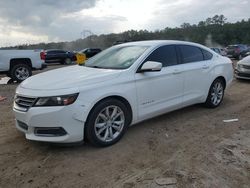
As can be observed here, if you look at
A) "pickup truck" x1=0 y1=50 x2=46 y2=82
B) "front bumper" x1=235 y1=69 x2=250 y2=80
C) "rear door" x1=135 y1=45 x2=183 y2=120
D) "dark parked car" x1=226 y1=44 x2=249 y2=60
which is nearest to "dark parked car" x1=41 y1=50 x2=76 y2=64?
"pickup truck" x1=0 y1=50 x2=46 y2=82

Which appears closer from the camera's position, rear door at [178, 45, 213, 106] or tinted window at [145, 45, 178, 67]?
tinted window at [145, 45, 178, 67]

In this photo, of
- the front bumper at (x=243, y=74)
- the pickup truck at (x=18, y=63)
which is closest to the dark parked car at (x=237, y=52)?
the front bumper at (x=243, y=74)

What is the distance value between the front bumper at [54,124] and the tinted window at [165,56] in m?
1.77

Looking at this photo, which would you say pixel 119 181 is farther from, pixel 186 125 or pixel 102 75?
pixel 186 125

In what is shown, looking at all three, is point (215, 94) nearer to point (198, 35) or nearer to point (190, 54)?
point (190, 54)

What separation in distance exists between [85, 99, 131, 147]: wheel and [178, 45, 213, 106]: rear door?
1.68m

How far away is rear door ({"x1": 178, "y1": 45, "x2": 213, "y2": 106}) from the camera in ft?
19.0

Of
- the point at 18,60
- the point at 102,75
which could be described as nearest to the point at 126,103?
the point at 102,75

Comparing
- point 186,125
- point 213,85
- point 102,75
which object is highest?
point 102,75

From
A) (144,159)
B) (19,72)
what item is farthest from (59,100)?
(19,72)

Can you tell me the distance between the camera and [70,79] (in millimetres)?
4359

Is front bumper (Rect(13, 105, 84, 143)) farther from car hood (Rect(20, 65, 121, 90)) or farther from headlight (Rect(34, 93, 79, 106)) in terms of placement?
car hood (Rect(20, 65, 121, 90))

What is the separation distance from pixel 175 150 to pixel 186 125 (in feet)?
4.07

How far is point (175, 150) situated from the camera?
4344mm
